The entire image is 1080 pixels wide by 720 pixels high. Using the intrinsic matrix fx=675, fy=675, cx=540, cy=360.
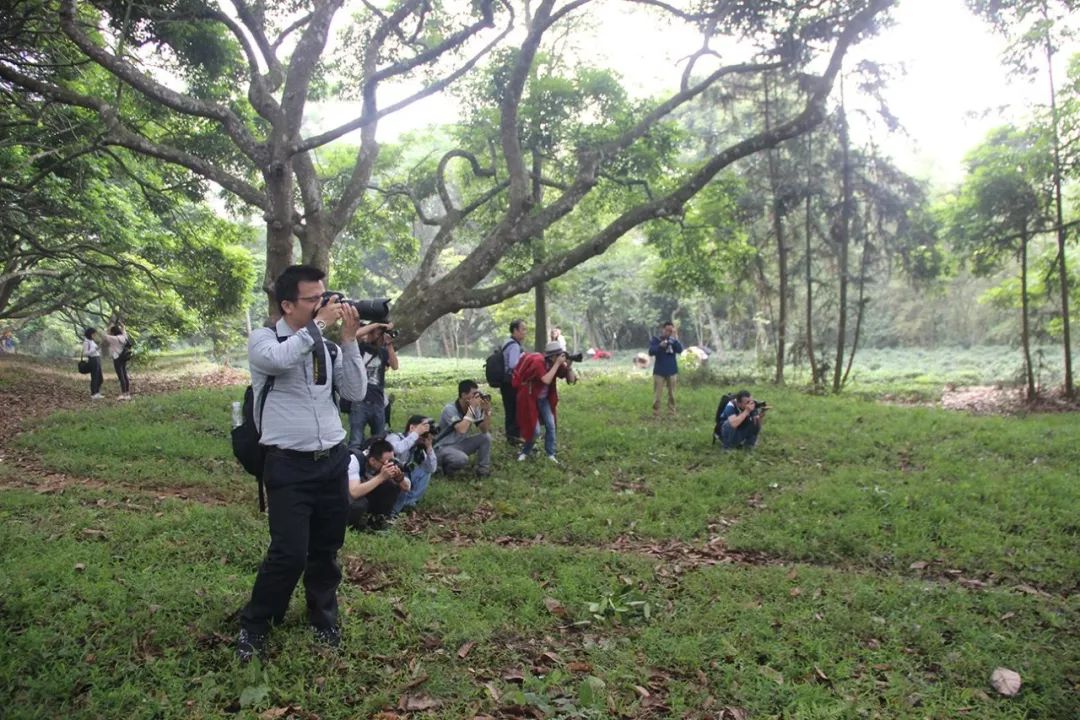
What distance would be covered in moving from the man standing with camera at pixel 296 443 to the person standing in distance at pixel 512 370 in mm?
4998

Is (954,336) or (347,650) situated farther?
(954,336)

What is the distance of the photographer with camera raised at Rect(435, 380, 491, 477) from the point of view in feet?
24.3

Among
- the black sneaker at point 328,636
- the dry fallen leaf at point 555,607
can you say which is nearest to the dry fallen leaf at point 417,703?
the black sneaker at point 328,636

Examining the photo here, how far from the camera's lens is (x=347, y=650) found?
12.9 feet

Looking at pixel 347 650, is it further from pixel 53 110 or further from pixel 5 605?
pixel 53 110

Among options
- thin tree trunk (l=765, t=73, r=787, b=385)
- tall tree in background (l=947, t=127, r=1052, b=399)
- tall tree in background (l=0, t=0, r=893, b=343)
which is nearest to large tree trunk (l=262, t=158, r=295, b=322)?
tall tree in background (l=0, t=0, r=893, b=343)

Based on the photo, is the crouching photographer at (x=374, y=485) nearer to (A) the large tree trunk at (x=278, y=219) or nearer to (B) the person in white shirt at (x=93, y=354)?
(A) the large tree trunk at (x=278, y=219)

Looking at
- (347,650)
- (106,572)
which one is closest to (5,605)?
(106,572)

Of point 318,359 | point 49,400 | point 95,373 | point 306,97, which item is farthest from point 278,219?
point 49,400

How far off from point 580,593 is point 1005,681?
2.69 m

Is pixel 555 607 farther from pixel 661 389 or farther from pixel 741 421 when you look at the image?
pixel 661 389

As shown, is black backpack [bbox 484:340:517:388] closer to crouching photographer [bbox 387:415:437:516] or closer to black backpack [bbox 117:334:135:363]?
crouching photographer [bbox 387:415:437:516]

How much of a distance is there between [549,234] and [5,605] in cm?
1368

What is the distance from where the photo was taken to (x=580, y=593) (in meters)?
5.01
